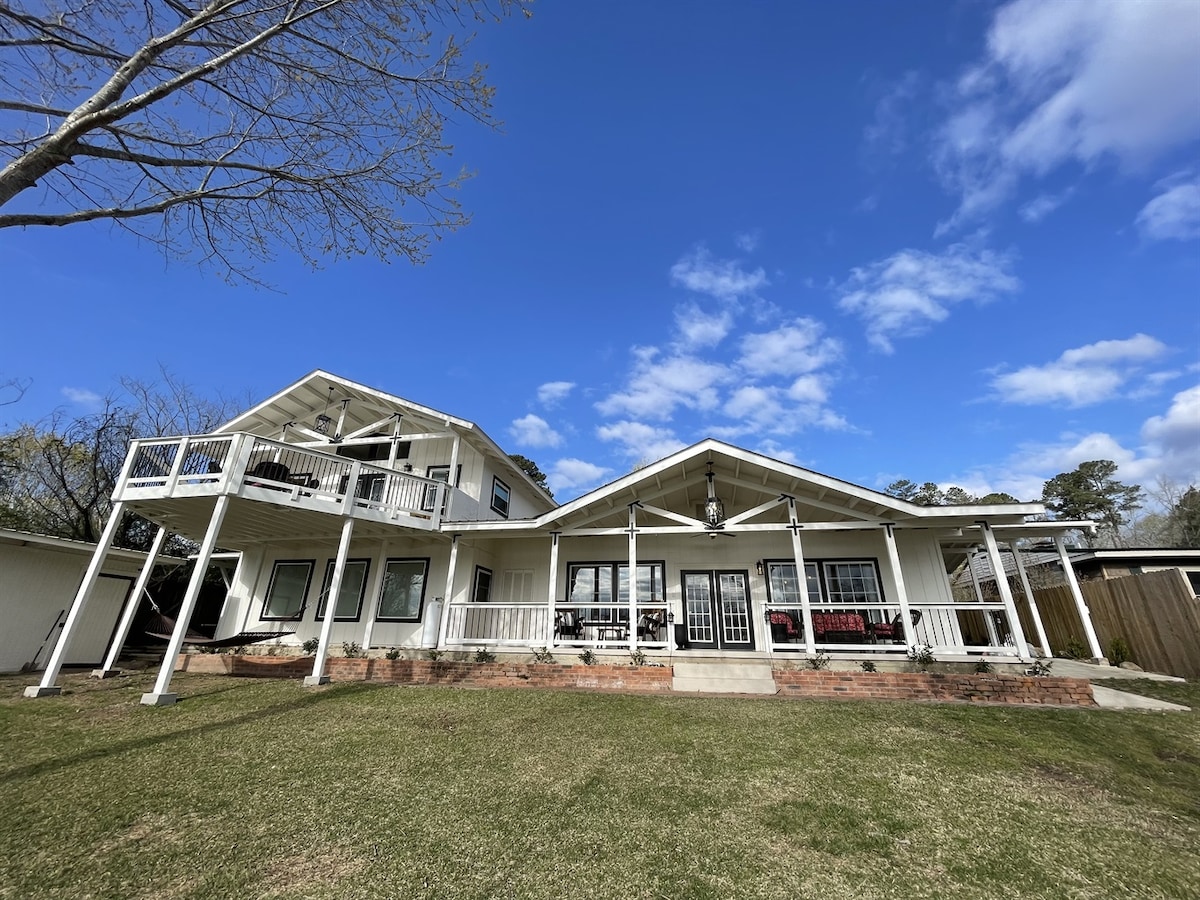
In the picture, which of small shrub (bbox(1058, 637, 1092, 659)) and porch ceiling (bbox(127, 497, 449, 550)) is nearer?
porch ceiling (bbox(127, 497, 449, 550))

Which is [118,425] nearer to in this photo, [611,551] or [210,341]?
[210,341]

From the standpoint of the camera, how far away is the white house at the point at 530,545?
8.91 m

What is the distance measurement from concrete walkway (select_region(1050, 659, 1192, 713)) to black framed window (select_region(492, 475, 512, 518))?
1183 centimetres

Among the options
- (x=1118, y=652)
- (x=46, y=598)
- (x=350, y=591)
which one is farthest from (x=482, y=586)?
(x=1118, y=652)

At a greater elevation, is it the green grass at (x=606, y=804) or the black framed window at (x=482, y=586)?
the black framed window at (x=482, y=586)

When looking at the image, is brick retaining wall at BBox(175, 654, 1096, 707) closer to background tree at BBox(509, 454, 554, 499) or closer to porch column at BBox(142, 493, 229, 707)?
porch column at BBox(142, 493, 229, 707)

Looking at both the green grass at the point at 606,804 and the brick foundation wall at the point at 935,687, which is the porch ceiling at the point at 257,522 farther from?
the brick foundation wall at the point at 935,687

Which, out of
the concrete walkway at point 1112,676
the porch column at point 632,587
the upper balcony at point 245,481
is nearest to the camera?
the concrete walkway at point 1112,676

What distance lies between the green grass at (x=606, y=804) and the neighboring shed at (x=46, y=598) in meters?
6.03

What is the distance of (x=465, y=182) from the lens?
6660mm

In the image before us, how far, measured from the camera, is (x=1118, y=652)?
9.45 metres

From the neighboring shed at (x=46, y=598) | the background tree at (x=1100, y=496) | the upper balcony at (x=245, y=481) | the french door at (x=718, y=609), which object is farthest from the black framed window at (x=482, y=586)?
the background tree at (x=1100, y=496)

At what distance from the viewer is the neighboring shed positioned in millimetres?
10461

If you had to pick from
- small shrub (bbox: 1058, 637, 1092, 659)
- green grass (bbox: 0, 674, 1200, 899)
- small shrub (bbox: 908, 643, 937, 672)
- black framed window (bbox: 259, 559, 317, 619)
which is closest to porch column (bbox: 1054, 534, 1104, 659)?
small shrub (bbox: 1058, 637, 1092, 659)
